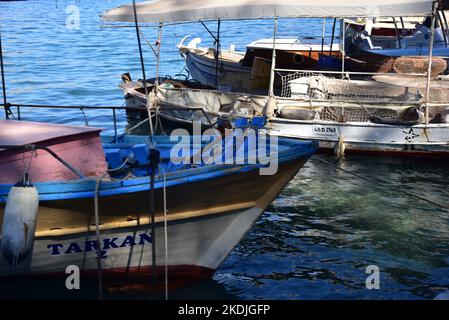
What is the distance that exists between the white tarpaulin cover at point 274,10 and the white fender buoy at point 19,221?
7199mm

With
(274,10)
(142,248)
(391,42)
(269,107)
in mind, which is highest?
(274,10)

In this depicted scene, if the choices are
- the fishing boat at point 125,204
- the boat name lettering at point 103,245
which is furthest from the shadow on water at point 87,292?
the boat name lettering at point 103,245

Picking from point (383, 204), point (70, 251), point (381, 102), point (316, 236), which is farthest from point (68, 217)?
point (381, 102)

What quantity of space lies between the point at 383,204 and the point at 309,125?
10.1ft

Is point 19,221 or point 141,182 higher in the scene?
point 141,182

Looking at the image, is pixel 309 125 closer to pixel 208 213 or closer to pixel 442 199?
pixel 442 199

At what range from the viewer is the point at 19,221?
6.89 metres

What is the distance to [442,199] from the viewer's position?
12633mm

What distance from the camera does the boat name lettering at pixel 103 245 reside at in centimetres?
807

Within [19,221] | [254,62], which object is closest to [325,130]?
[254,62]

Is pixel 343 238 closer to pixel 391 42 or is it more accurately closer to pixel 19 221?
pixel 19 221

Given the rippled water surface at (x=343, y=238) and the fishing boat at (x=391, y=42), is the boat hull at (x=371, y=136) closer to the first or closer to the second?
the rippled water surface at (x=343, y=238)

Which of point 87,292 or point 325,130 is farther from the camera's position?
point 325,130

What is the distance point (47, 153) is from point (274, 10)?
6712 millimetres
